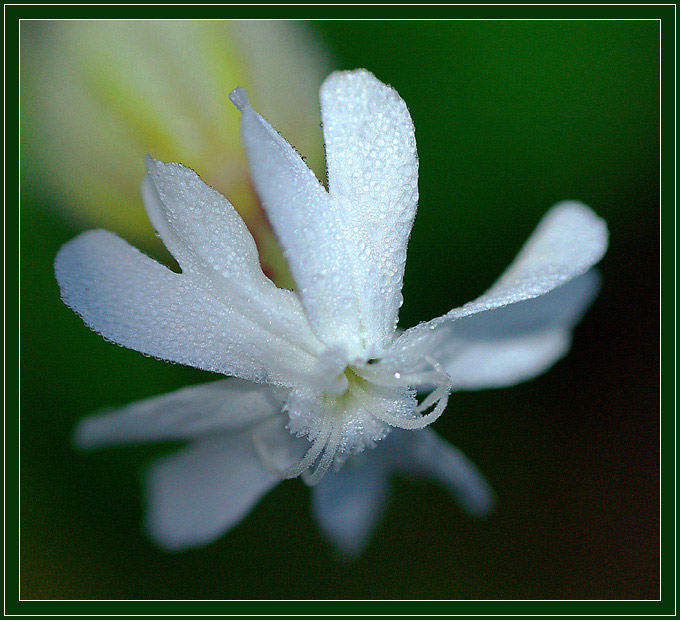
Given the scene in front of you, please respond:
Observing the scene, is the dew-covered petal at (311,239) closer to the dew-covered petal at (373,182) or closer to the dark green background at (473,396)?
the dew-covered petal at (373,182)

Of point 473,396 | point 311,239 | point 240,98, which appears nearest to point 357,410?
point 311,239

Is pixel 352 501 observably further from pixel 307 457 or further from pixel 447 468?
pixel 307 457

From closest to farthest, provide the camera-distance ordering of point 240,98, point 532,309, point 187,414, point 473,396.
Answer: point 240,98 → point 187,414 → point 532,309 → point 473,396

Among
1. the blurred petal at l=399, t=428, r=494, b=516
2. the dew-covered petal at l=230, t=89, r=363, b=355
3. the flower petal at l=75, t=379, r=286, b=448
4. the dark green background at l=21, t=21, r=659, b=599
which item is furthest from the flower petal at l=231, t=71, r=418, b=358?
the dark green background at l=21, t=21, r=659, b=599

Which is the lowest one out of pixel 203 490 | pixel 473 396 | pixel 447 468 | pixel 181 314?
pixel 473 396

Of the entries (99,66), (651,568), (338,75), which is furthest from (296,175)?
(651,568)

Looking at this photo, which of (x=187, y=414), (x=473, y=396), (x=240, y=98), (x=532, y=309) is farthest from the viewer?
(x=473, y=396)

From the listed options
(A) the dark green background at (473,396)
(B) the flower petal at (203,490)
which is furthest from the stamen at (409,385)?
(A) the dark green background at (473,396)

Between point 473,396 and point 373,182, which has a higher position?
point 373,182

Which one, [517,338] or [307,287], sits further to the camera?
[517,338]
